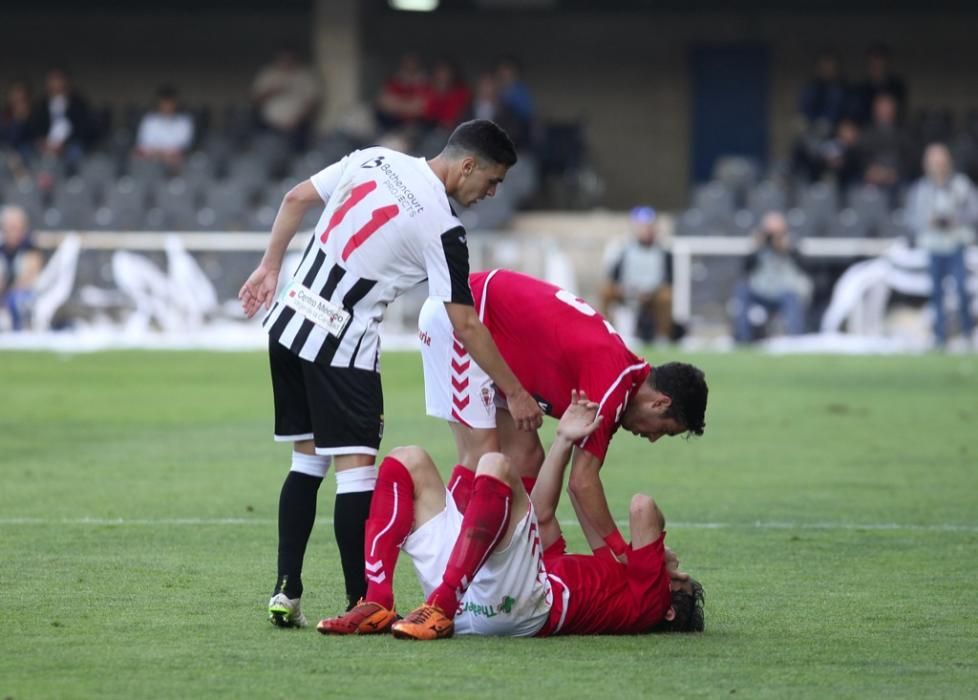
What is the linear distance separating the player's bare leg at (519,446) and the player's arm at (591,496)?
3.51 ft

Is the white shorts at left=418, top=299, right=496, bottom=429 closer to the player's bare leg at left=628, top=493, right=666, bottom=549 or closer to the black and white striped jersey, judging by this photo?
the black and white striped jersey

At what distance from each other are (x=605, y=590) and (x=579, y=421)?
1.91 feet

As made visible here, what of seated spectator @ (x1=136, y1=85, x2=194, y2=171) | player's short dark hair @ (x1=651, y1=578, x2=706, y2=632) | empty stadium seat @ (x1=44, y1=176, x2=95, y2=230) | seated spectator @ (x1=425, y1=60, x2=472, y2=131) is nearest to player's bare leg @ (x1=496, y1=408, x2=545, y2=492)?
player's short dark hair @ (x1=651, y1=578, x2=706, y2=632)

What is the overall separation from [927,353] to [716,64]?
33.2 ft

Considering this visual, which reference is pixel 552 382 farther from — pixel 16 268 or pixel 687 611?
pixel 16 268

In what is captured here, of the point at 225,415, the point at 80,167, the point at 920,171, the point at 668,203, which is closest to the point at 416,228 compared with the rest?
the point at 225,415

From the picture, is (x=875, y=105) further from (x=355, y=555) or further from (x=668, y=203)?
(x=355, y=555)

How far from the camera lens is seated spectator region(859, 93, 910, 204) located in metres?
21.6


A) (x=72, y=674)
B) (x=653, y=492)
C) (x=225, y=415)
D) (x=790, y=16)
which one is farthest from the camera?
(x=790, y=16)

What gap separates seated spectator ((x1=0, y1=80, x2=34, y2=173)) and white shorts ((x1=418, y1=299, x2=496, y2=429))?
1755 cm

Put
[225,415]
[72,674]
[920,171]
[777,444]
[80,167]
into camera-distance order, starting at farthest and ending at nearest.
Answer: [80,167], [920,171], [225,415], [777,444], [72,674]

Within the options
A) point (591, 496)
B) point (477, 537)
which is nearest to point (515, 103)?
point (591, 496)

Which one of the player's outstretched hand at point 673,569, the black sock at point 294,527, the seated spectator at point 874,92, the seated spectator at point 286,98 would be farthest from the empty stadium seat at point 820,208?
the black sock at point 294,527

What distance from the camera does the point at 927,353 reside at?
1889 centimetres
